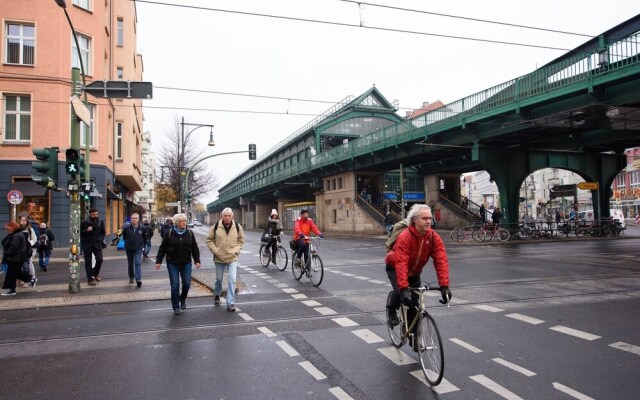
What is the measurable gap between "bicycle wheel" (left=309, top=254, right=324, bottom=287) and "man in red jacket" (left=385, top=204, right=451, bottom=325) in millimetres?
5617

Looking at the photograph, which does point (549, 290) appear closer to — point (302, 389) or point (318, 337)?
point (318, 337)

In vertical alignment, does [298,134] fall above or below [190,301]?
above

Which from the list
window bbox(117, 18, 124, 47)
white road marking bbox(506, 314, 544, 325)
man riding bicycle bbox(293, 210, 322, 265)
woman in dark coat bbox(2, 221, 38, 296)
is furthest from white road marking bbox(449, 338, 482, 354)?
window bbox(117, 18, 124, 47)

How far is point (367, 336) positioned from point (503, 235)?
23.3m

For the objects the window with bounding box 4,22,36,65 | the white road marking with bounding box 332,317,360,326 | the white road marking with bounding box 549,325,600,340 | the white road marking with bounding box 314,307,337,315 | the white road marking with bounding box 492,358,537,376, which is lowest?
the white road marking with bounding box 492,358,537,376

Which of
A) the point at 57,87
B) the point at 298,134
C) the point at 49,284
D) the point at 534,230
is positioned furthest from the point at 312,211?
the point at 49,284

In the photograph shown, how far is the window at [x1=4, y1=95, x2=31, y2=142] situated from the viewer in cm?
2172

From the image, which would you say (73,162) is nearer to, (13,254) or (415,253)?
(13,254)

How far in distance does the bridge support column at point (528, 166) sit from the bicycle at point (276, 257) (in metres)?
16.4

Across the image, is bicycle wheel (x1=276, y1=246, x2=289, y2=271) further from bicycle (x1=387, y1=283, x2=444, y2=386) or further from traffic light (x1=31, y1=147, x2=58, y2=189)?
bicycle (x1=387, y1=283, x2=444, y2=386)

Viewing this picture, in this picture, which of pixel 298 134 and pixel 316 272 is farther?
pixel 298 134

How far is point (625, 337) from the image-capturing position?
18.7 ft

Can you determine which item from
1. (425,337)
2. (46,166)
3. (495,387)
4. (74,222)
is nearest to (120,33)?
(46,166)

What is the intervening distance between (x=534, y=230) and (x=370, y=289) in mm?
22585
